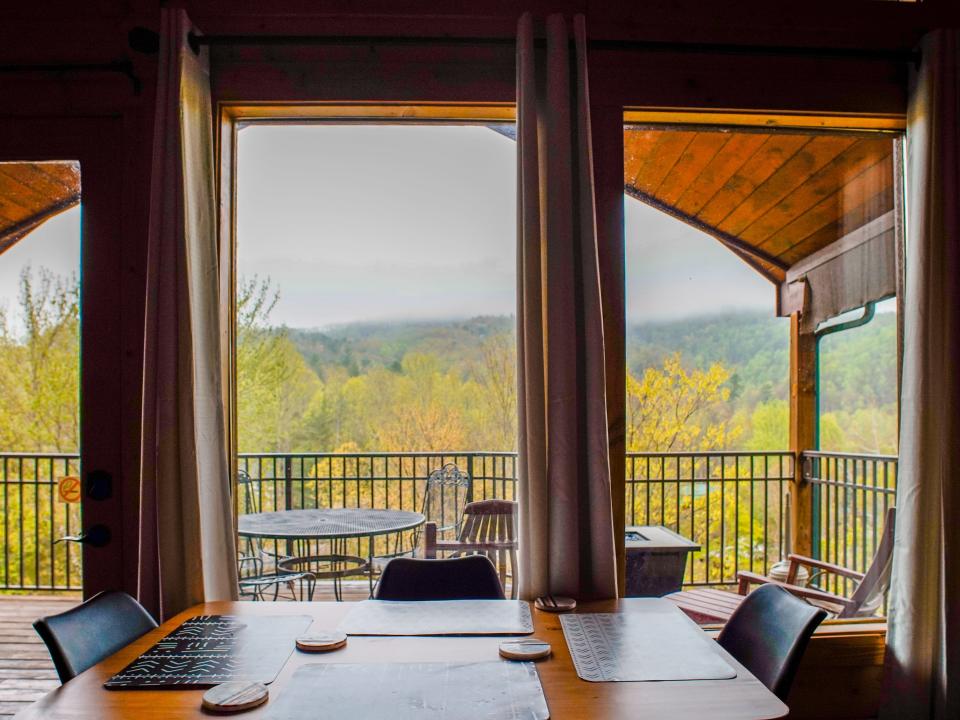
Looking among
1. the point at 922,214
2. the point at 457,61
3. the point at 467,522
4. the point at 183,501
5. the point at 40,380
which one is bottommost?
the point at 467,522

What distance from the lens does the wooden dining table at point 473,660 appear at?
1275 millimetres

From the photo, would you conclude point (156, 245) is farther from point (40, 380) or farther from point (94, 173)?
point (40, 380)

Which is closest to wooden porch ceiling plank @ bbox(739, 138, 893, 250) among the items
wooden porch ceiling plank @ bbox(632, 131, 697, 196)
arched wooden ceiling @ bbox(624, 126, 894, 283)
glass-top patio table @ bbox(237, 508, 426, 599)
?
arched wooden ceiling @ bbox(624, 126, 894, 283)

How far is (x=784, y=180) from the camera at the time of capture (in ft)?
9.31

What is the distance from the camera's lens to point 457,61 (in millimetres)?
2490

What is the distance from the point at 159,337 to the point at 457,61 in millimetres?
1429

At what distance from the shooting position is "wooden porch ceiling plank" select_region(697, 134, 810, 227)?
275 centimetres

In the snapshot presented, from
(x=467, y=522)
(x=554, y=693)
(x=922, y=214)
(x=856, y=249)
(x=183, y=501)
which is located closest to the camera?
(x=554, y=693)

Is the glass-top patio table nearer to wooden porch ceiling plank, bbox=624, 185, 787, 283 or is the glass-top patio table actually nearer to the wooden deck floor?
the wooden deck floor

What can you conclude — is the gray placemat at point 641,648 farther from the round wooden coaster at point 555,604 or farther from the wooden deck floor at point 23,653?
the wooden deck floor at point 23,653

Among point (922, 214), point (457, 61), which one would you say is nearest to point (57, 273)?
point (457, 61)

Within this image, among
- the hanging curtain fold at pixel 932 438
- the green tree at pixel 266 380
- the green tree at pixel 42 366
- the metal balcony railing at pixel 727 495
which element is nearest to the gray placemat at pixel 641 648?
the metal balcony railing at pixel 727 495

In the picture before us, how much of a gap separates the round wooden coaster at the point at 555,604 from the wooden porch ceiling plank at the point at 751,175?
1645mm

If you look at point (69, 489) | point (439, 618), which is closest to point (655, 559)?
point (439, 618)
